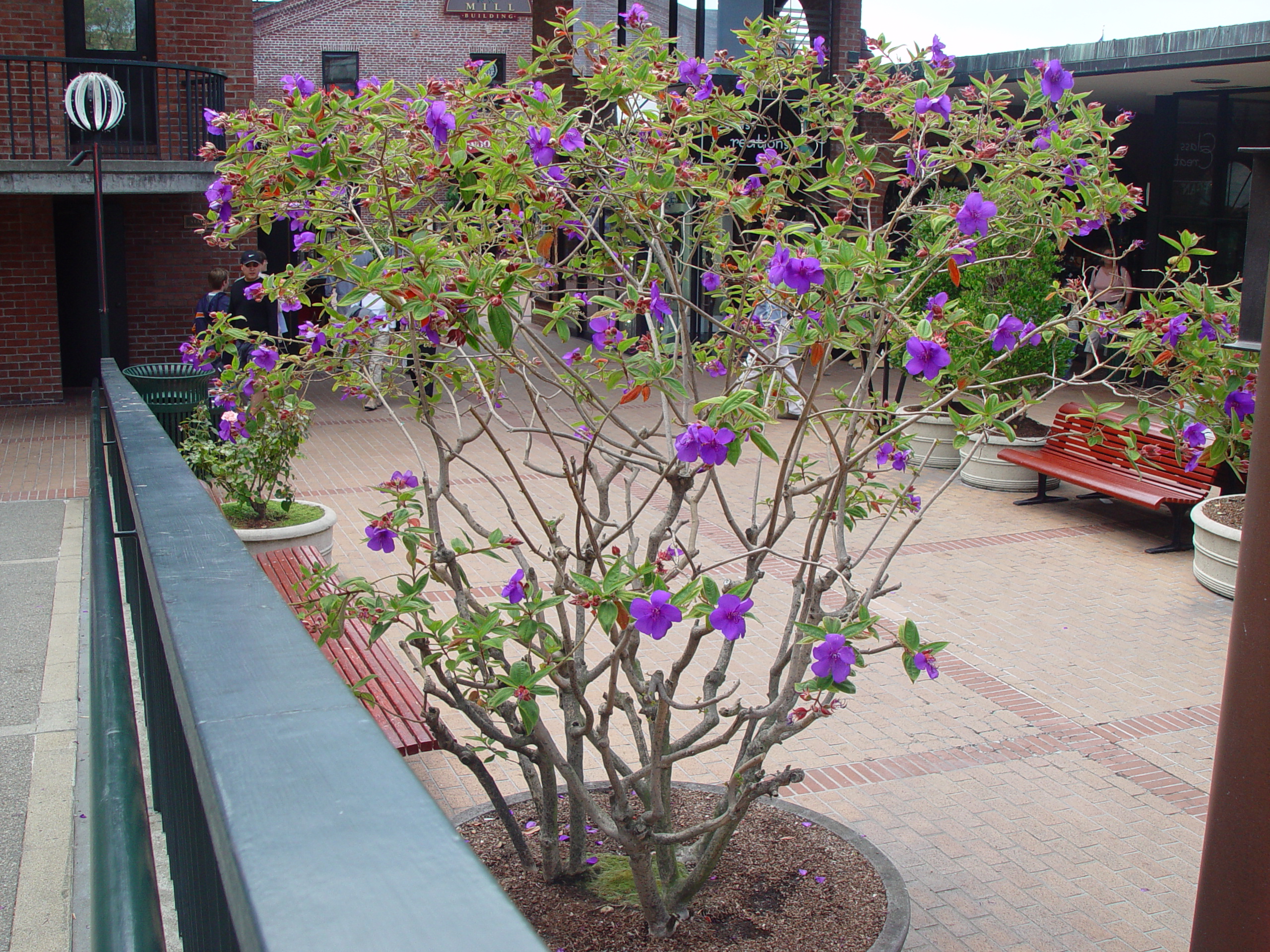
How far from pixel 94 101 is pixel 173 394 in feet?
12.2

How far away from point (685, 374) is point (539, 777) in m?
1.56

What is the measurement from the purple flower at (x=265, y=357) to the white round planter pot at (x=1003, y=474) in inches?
321

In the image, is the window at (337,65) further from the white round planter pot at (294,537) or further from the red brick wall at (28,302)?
the white round planter pot at (294,537)

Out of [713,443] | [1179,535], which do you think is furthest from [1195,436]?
[1179,535]

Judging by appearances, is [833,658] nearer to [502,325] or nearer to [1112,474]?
[502,325]

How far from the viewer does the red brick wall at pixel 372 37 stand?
32.6 m

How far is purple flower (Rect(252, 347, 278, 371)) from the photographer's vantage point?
3.69 meters

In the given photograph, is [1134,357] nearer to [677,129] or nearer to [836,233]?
[836,233]

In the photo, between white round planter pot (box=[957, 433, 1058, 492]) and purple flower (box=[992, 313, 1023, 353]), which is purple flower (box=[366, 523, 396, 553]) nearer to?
purple flower (box=[992, 313, 1023, 353])

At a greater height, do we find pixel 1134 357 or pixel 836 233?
pixel 836 233

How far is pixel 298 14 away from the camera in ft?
109

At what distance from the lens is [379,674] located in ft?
16.7

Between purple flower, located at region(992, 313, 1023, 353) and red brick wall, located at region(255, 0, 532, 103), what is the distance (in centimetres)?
3164

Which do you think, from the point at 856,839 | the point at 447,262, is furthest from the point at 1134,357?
the point at 447,262
